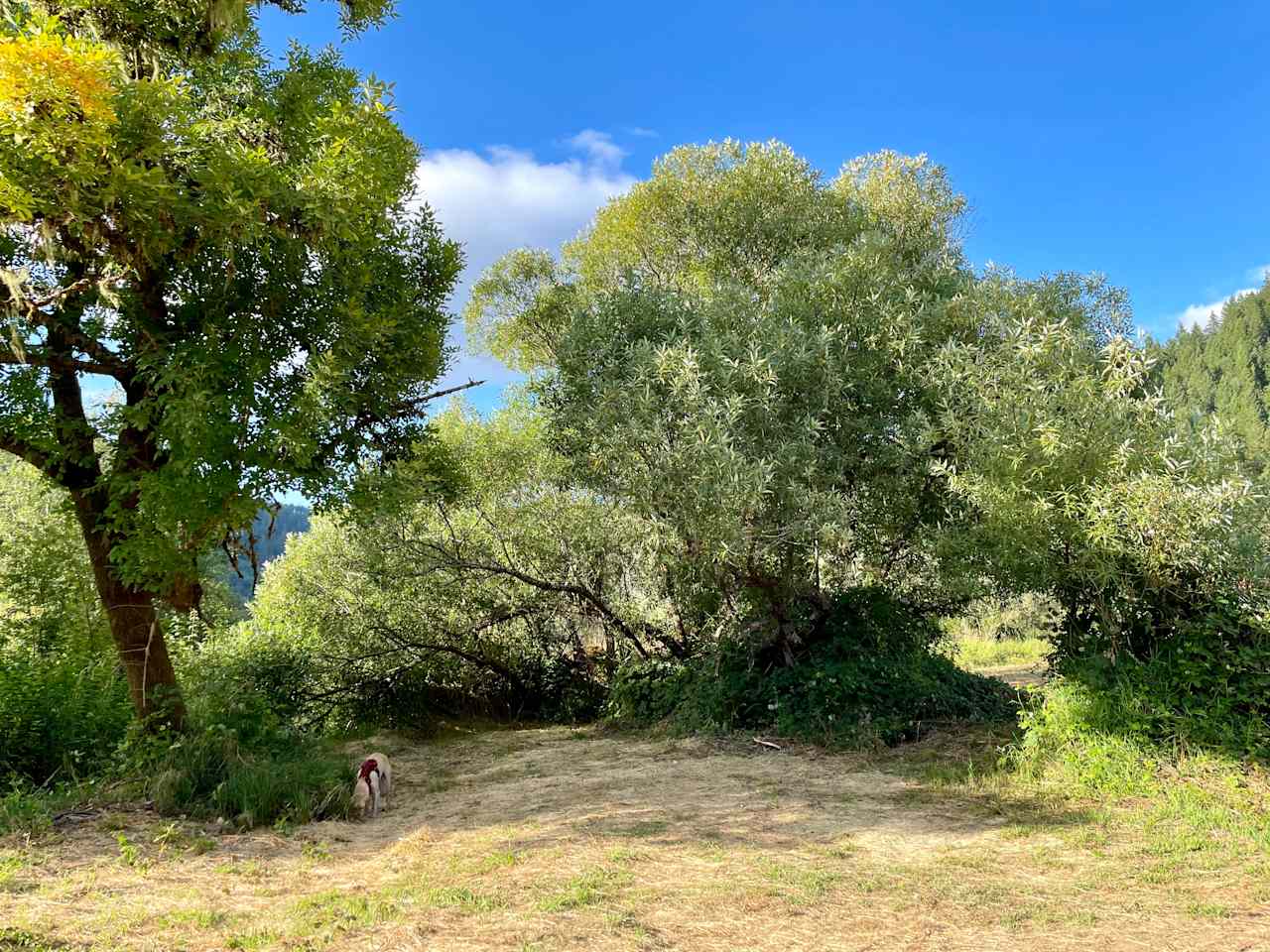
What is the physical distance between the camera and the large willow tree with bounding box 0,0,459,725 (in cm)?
699

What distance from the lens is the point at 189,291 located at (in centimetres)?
849

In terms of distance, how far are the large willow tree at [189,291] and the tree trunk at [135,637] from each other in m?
0.02

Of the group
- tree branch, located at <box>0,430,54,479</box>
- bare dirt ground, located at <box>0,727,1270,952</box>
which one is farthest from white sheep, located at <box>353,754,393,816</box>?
tree branch, located at <box>0,430,54,479</box>

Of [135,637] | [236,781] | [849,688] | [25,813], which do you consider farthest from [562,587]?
[25,813]

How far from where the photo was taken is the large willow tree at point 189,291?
22.9 feet

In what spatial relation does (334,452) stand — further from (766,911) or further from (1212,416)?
(1212,416)

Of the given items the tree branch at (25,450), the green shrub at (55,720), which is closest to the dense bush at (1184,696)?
the green shrub at (55,720)

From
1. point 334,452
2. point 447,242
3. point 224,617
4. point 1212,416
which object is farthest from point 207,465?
point 224,617

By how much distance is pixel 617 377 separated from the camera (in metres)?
10.9

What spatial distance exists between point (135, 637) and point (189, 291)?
390 cm

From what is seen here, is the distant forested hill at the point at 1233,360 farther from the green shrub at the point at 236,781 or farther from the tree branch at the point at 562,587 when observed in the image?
the green shrub at the point at 236,781

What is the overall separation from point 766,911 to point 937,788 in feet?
13.6

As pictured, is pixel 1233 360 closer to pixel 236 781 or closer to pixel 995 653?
pixel 995 653

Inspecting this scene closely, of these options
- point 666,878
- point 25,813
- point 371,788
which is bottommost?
point 666,878
